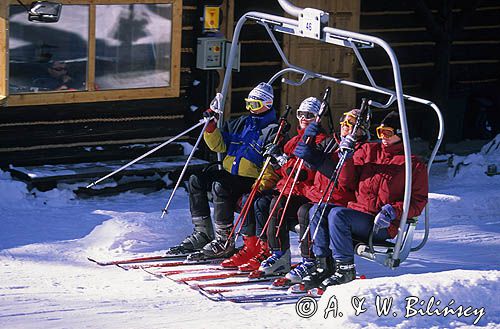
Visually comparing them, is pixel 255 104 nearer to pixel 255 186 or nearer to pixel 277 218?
pixel 255 186

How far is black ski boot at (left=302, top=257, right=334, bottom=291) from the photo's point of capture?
8477 mm

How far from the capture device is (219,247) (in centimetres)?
919

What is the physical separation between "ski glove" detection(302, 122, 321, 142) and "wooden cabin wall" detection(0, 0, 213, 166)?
3.53 metres

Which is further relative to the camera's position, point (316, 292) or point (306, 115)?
point (306, 115)

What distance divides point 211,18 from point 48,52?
1.88m

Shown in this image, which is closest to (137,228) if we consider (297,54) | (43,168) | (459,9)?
(43,168)

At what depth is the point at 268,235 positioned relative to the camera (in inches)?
347

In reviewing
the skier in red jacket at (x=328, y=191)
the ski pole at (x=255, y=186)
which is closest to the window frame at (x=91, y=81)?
the ski pole at (x=255, y=186)

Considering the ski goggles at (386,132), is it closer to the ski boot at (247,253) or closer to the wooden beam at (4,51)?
the ski boot at (247,253)

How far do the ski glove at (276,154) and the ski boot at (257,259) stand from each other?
2.08 feet

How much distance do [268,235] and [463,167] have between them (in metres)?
Result: 4.52

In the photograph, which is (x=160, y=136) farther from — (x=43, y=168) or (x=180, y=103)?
(x=43, y=168)

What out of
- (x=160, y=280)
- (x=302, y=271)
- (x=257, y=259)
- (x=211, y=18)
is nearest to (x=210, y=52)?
(x=211, y=18)

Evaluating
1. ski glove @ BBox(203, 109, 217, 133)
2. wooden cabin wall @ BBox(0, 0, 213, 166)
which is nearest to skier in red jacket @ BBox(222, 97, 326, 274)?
ski glove @ BBox(203, 109, 217, 133)
